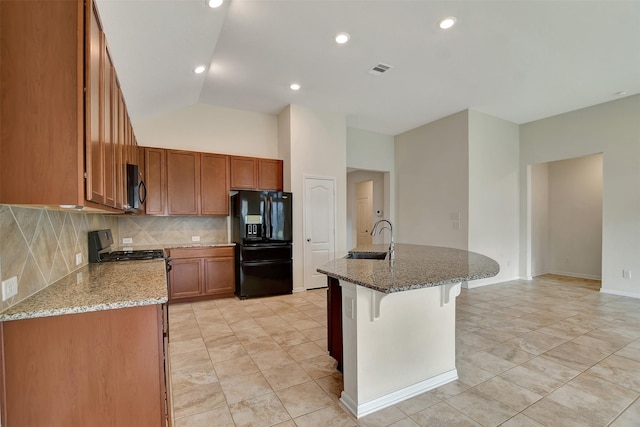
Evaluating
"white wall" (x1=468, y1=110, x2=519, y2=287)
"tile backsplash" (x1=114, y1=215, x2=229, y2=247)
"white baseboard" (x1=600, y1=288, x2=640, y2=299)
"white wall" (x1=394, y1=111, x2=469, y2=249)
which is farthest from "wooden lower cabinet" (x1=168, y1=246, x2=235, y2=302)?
"white baseboard" (x1=600, y1=288, x2=640, y2=299)

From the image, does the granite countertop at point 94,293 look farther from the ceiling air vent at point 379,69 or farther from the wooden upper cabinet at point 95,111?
the ceiling air vent at point 379,69

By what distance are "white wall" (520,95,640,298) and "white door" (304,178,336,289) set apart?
4375 millimetres

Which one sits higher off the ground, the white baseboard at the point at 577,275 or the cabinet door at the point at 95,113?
the cabinet door at the point at 95,113

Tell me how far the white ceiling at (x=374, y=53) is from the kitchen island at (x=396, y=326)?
231 centimetres

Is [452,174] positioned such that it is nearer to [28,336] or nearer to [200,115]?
[200,115]

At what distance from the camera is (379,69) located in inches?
149

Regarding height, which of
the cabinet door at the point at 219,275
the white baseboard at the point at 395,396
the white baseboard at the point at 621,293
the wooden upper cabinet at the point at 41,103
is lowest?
the white baseboard at the point at 621,293

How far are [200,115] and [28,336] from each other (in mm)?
4324

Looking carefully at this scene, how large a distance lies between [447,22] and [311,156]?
9.18 feet

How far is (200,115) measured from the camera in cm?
491

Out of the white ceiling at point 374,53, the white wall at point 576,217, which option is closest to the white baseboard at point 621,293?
the white wall at point 576,217

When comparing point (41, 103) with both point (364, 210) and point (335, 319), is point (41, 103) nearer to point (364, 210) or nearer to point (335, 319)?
point (335, 319)

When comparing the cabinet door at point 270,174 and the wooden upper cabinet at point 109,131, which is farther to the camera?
the cabinet door at point 270,174

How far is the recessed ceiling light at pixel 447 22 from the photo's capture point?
2.80 meters
